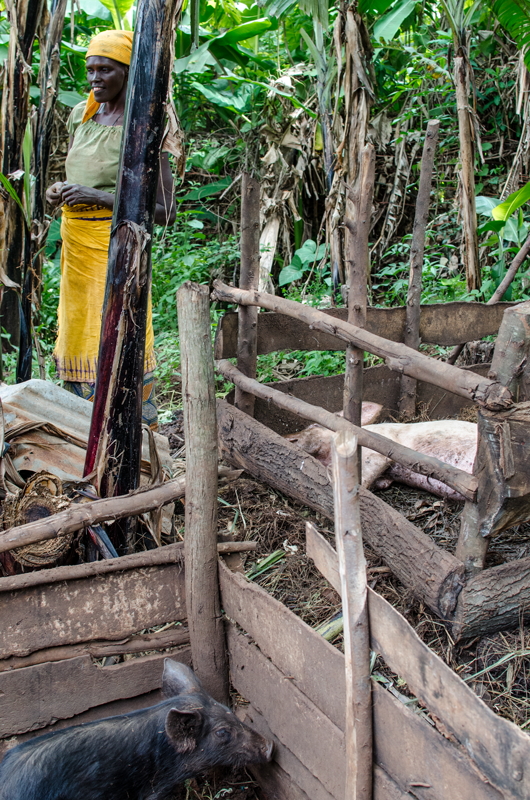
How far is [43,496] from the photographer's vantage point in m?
2.17

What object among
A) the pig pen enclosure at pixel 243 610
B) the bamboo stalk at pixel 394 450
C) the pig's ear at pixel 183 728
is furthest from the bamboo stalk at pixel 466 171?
the pig's ear at pixel 183 728

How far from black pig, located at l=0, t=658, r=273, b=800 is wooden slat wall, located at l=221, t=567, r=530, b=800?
0.54ft

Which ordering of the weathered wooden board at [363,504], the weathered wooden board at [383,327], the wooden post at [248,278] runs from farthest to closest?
the weathered wooden board at [383,327], the wooden post at [248,278], the weathered wooden board at [363,504]

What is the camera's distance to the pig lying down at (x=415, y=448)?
3.42 meters

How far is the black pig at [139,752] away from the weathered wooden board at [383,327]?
2.20 meters

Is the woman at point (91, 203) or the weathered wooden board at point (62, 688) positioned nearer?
the weathered wooden board at point (62, 688)

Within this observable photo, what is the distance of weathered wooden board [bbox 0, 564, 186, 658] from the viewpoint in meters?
1.96

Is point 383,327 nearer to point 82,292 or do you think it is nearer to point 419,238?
point 419,238

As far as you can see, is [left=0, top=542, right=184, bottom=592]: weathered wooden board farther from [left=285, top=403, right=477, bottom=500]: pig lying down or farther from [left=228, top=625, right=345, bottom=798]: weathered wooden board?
[left=285, top=403, right=477, bottom=500]: pig lying down

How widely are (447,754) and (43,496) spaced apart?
1.52 meters

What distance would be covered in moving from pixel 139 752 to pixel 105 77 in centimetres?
268

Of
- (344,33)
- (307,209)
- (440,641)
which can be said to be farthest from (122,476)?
(307,209)

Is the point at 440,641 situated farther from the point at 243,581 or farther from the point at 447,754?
the point at 447,754

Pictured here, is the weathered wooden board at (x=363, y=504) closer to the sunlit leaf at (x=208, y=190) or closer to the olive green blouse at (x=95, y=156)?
the olive green blouse at (x=95, y=156)
